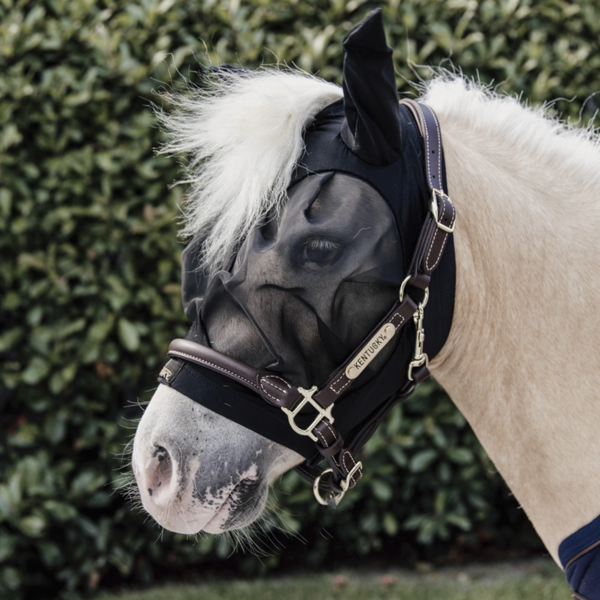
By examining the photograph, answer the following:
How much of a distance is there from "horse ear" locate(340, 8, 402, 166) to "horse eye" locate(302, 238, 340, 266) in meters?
0.20

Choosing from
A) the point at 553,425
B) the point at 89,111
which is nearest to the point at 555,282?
the point at 553,425

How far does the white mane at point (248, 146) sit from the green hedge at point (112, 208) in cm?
157

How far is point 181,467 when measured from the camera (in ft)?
3.80

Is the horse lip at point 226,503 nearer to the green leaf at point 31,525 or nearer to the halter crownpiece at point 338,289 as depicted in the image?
the halter crownpiece at point 338,289

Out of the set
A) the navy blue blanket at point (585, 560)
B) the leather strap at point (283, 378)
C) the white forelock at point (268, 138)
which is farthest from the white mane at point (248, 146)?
the navy blue blanket at point (585, 560)

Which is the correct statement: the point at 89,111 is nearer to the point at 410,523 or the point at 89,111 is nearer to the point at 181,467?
the point at 181,467

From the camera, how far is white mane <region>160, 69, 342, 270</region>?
1180 millimetres

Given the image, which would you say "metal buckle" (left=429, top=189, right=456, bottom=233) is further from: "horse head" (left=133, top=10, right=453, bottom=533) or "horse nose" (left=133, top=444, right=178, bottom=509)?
"horse nose" (left=133, top=444, right=178, bottom=509)

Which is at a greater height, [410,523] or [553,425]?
[553,425]

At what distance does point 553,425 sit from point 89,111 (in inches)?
103

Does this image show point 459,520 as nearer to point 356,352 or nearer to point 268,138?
point 356,352

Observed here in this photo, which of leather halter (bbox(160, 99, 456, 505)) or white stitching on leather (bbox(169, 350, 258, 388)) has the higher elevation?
leather halter (bbox(160, 99, 456, 505))

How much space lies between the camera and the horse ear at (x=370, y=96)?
1.01 metres

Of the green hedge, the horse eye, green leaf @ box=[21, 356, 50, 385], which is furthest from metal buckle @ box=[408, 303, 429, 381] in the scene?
green leaf @ box=[21, 356, 50, 385]
